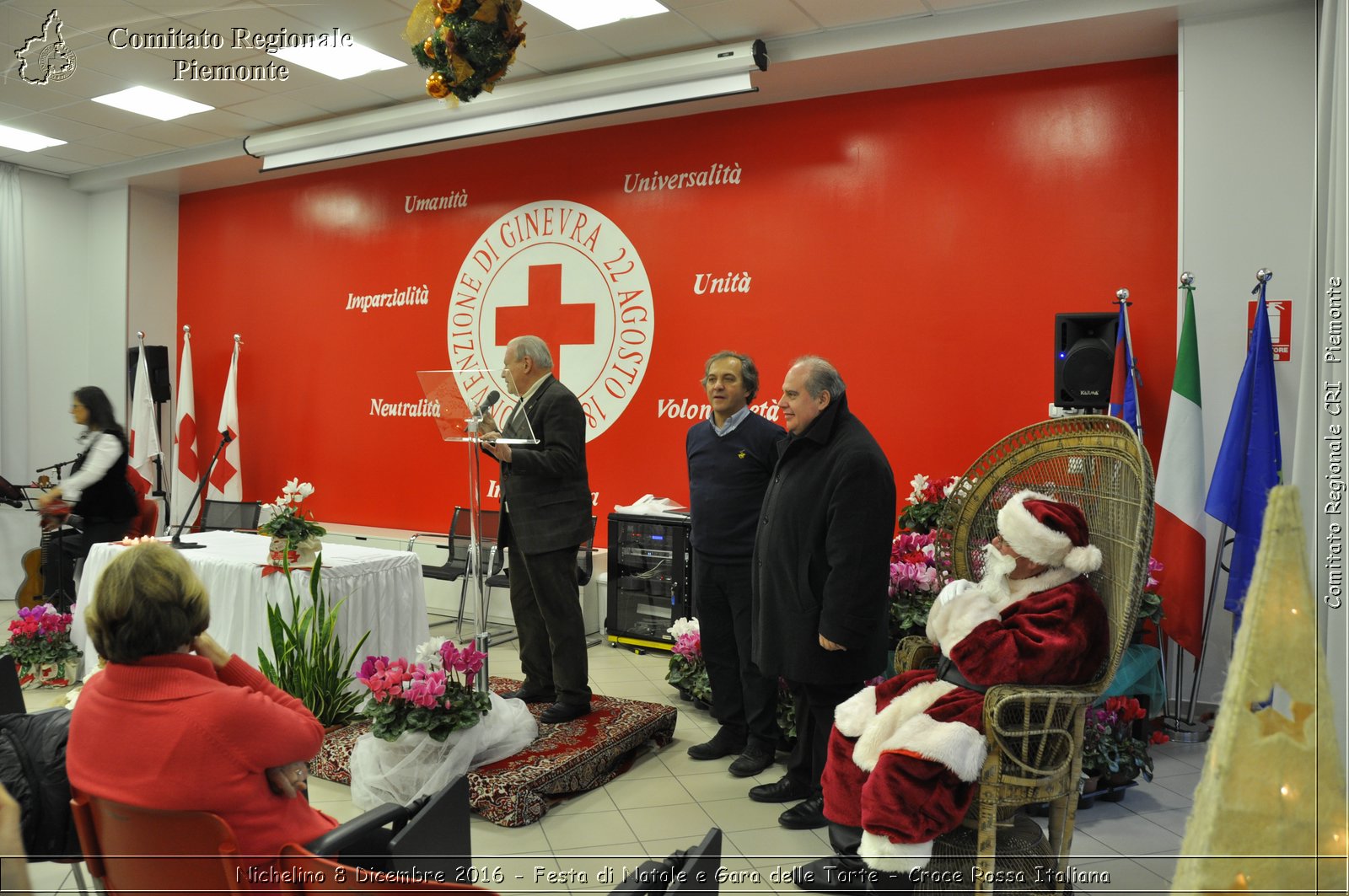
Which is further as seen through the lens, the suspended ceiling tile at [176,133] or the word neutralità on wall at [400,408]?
the word neutralità on wall at [400,408]

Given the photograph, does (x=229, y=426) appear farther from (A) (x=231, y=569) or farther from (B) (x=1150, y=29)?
(B) (x=1150, y=29)

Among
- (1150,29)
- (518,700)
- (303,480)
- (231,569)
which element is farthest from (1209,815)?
(303,480)

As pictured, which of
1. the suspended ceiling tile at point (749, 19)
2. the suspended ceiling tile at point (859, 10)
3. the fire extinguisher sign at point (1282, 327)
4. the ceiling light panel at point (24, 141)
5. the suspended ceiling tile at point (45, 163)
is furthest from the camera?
the suspended ceiling tile at point (45, 163)

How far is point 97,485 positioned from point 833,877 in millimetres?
4638

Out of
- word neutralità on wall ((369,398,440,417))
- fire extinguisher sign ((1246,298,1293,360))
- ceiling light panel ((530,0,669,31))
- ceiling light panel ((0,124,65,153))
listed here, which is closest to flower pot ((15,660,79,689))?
word neutralità on wall ((369,398,440,417))

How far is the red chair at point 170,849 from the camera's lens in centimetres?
161

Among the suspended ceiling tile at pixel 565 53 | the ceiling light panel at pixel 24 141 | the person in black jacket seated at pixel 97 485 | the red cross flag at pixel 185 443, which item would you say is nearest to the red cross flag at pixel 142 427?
the red cross flag at pixel 185 443

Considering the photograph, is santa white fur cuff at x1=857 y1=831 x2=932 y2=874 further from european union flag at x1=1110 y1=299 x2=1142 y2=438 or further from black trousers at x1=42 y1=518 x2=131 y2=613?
black trousers at x1=42 y1=518 x2=131 y2=613

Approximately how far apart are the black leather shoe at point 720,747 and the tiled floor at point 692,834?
38 millimetres

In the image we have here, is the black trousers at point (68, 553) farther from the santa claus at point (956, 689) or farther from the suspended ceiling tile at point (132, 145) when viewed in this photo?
the santa claus at point (956, 689)

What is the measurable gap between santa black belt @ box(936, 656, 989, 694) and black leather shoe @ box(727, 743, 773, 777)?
1.18 meters

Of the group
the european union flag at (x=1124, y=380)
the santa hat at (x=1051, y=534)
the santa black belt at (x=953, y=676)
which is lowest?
the santa black belt at (x=953, y=676)

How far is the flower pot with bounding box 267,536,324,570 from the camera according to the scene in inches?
158

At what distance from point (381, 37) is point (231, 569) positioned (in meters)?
3.12
